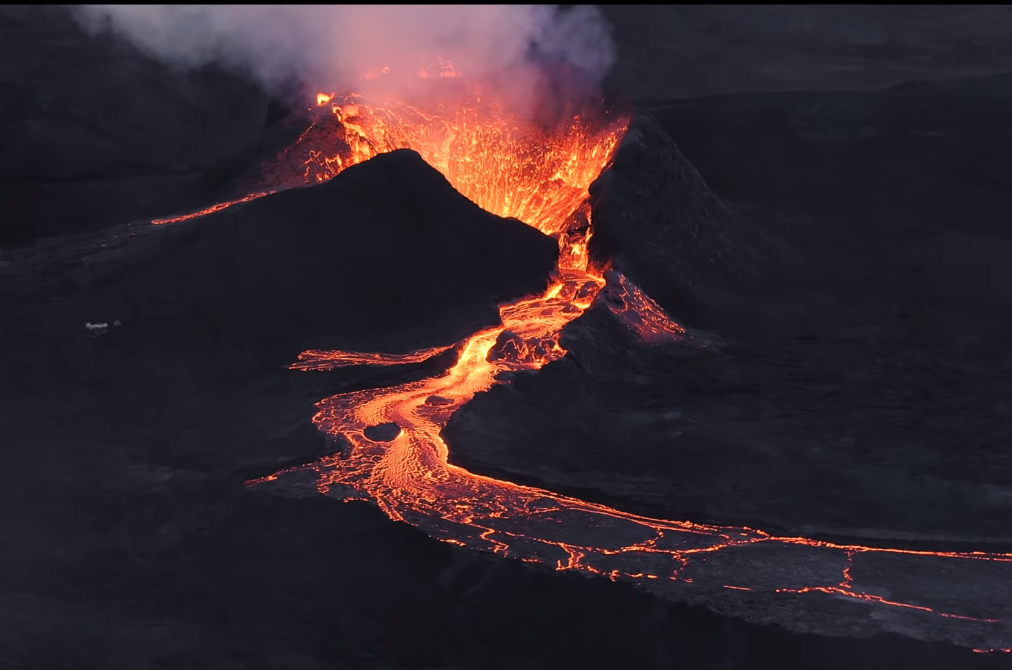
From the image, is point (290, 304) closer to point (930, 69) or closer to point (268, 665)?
point (268, 665)

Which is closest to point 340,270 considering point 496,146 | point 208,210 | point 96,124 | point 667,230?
point 208,210

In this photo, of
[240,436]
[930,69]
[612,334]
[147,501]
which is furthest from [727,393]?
[930,69]

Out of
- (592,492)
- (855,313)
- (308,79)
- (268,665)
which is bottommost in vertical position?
(268,665)

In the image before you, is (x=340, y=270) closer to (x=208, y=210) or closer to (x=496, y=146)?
(x=208, y=210)

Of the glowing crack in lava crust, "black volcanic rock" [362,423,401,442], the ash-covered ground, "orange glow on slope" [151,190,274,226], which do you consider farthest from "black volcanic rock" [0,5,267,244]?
"black volcanic rock" [362,423,401,442]

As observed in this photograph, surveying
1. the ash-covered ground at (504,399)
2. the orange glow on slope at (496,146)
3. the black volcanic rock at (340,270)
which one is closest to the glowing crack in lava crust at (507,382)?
the orange glow on slope at (496,146)
